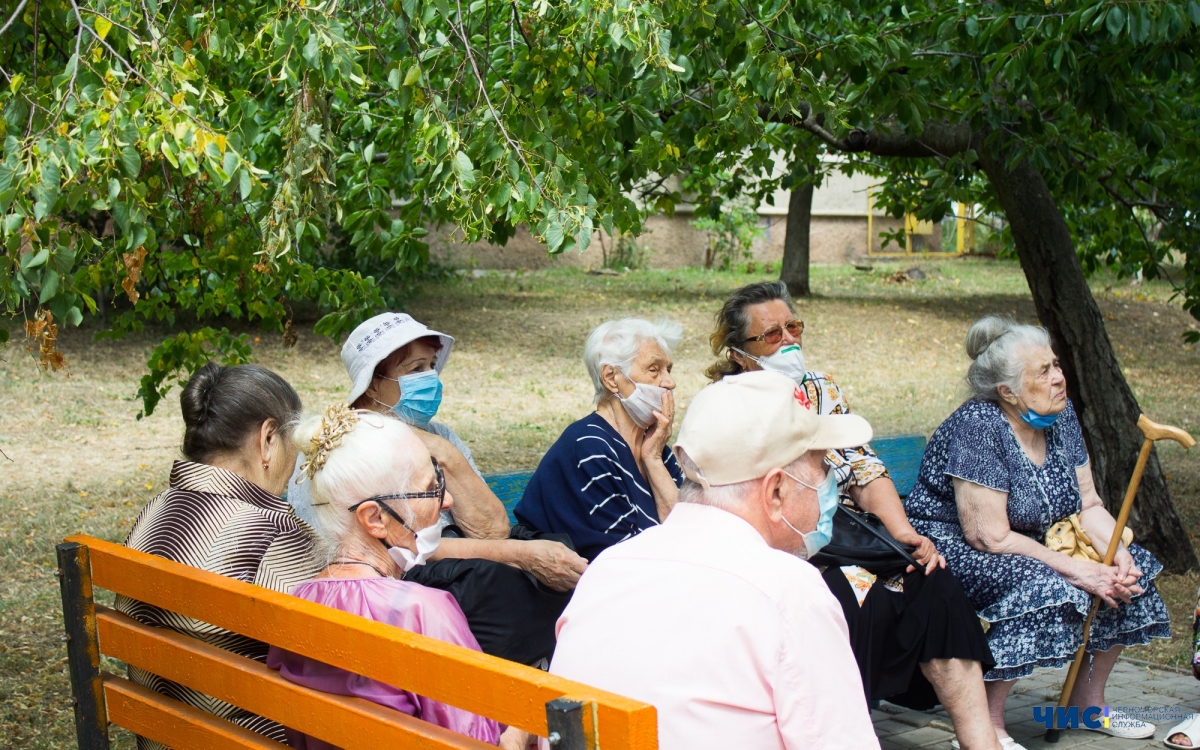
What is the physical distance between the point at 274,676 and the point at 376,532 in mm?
375

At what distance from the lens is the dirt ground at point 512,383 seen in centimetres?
615

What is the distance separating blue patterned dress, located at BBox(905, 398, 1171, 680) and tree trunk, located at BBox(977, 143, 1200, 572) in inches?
83.8

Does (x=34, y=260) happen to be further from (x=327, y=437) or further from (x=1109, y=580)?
(x=1109, y=580)

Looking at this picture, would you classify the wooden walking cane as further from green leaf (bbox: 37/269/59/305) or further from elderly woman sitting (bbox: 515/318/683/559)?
green leaf (bbox: 37/269/59/305)

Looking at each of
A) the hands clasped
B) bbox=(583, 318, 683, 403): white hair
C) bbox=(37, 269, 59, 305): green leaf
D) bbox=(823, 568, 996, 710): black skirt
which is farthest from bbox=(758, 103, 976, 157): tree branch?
bbox=(37, 269, 59, 305): green leaf

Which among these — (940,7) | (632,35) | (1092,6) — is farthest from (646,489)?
(940,7)

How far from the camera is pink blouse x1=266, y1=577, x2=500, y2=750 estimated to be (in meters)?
2.40

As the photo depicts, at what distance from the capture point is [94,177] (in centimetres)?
301

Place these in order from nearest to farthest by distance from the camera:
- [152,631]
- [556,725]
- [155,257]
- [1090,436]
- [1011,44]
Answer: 1. [556,725]
2. [152,631]
3. [155,257]
4. [1011,44]
5. [1090,436]

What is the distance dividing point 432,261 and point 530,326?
99.9 inches

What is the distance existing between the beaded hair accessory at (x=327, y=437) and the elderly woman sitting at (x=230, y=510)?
0.30 metres

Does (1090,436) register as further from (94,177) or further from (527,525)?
(94,177)

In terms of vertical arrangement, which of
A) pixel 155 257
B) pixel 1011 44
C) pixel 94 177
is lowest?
pixel 155 257

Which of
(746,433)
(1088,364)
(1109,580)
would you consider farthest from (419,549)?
(1088,364)
